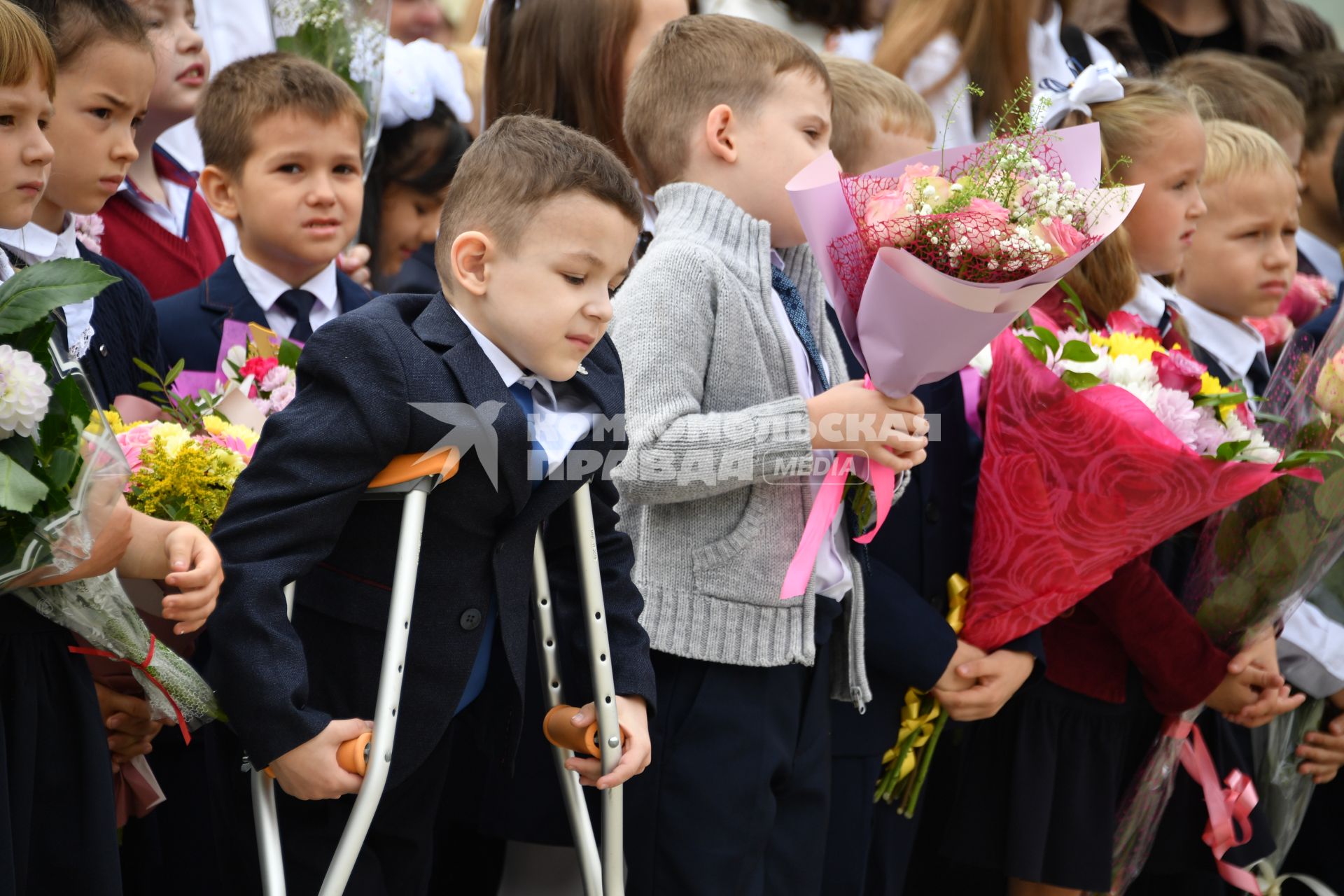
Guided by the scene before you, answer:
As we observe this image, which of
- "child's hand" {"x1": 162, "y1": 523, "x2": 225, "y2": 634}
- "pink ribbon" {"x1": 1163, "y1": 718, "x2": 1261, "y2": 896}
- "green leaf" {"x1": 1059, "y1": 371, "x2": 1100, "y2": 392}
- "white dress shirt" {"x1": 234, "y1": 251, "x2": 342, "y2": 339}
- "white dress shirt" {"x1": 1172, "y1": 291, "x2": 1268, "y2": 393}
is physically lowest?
"pink ribbon" {"x1": 1163, "y1": 718, "x2": 1261, "y2": 896}

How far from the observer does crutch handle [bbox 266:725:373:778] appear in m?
2.26

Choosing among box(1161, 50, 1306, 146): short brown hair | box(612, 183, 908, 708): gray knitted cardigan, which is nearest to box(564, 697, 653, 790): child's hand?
box(612, 183, 908, 708): gray knitted cardigan

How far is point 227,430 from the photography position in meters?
2.75

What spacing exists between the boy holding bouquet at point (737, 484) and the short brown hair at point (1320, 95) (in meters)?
3.84

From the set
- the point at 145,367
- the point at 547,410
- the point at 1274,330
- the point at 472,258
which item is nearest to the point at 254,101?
the point at 145,367

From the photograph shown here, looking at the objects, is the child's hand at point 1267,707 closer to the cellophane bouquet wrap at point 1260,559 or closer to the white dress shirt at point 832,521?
the cellophane bouquet wrap at point 1260,559

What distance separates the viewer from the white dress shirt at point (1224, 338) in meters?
4.46

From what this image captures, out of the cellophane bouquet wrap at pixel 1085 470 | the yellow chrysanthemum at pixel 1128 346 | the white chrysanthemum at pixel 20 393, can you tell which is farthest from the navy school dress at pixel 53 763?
the yellow chrysanthemum at pixel 1128 346

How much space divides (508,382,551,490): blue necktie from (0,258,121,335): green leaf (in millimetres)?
692

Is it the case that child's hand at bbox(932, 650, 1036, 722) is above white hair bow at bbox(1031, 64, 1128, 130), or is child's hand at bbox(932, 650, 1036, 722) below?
below

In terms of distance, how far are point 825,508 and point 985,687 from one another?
802 mm

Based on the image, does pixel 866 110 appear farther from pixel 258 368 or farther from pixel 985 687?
pixel 258 368

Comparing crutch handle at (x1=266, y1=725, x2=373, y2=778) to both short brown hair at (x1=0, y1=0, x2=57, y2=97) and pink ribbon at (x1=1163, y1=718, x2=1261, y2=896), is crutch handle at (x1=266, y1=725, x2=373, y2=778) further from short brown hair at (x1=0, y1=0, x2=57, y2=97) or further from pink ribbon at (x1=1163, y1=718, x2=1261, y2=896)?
pink ribbon at (x1=1163, y1=718, x2=1261, y2=896)

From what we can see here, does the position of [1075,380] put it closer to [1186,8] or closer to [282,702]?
[282,702]
